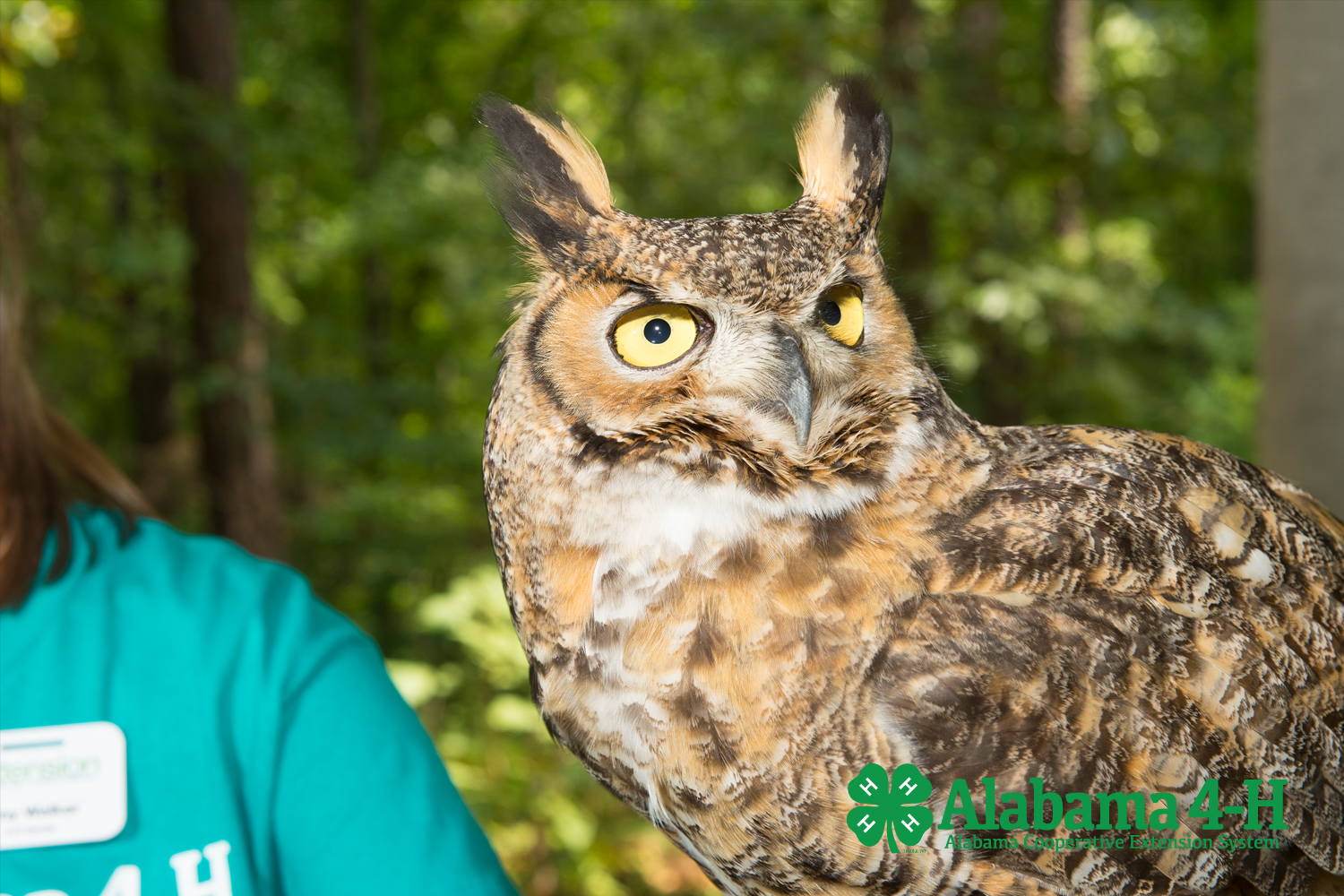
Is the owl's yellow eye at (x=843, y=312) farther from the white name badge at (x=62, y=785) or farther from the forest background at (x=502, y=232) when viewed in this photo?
the forest background at (x=502, y=232)

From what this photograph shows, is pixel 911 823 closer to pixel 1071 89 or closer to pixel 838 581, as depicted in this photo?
pixel 838 581

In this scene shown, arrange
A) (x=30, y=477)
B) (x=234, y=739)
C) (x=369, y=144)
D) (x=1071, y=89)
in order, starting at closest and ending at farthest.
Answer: (x=234, y=739)
(x=30, y=477)
(x=1071, y=89)
(x=369, y=144)

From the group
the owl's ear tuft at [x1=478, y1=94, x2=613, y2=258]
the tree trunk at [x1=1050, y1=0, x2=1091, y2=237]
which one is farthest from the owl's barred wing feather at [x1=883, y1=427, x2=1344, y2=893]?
the tree trunk at [x1=1050, y1=0, x2=1091, y2=237]

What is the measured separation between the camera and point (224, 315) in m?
4.38

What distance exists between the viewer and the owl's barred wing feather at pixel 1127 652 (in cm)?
75

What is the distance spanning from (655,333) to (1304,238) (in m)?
1.19

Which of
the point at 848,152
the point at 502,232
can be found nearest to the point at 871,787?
the point at 848,152

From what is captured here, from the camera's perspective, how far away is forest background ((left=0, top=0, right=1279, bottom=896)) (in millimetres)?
3379

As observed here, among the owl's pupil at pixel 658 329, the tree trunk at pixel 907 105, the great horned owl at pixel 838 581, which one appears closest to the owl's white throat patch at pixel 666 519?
the great horned owl at pixel 838 581

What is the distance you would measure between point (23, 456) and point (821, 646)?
125 centimetres

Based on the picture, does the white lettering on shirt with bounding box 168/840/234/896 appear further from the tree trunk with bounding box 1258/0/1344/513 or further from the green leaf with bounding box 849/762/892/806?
the tree trunk with bounding box 1258/0/1344/513

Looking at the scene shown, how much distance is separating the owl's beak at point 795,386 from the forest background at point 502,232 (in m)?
1.48

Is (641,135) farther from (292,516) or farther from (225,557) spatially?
(225,557)

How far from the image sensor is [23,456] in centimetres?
137
